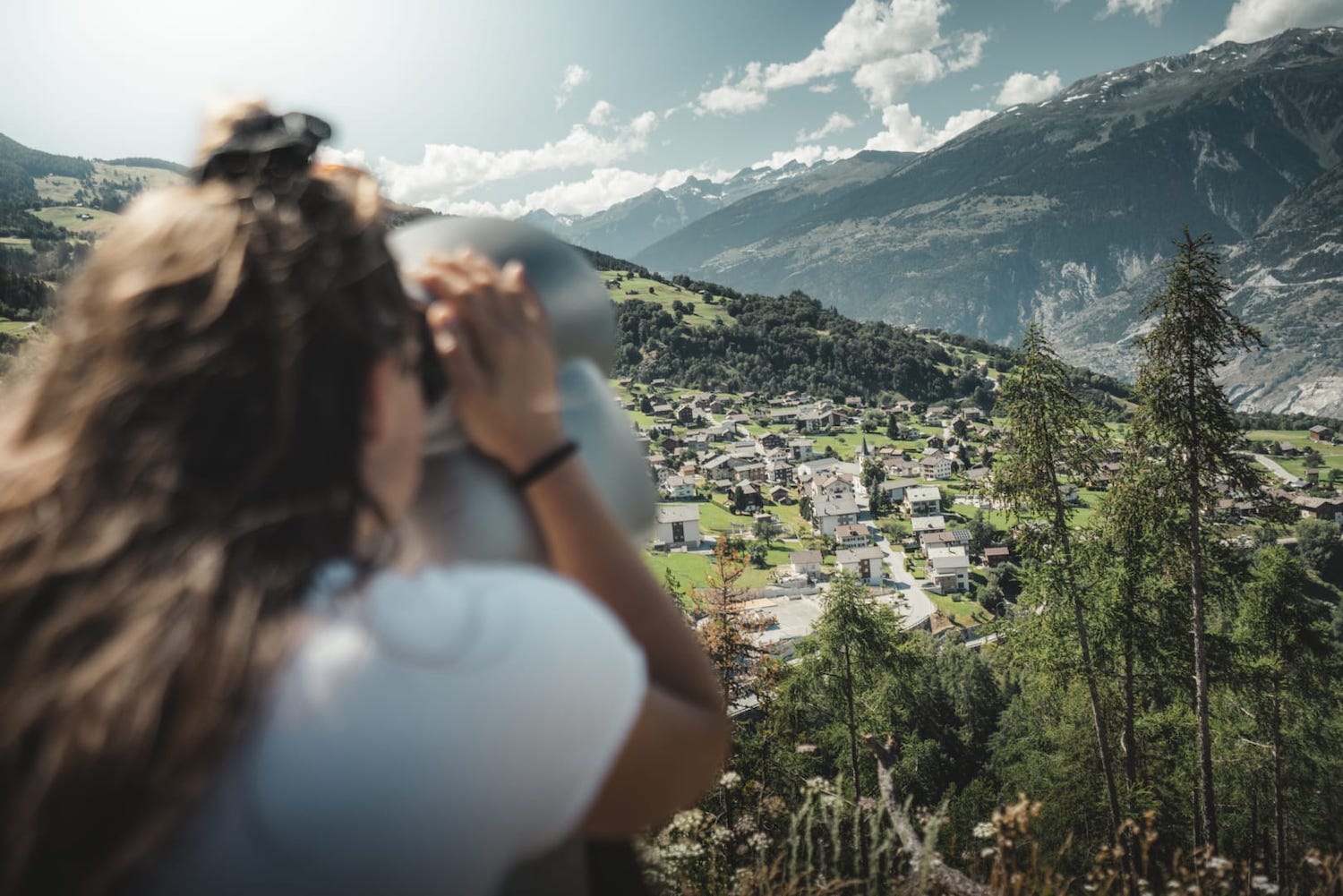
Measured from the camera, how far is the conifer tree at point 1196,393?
11.0m

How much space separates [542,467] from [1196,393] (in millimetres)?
13691

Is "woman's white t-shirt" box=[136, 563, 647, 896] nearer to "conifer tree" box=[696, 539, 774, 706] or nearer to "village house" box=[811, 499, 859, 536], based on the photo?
"conifer tree" box=[696, 539, 774, 706]

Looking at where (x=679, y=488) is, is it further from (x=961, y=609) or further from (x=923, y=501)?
(x=961, y=609)

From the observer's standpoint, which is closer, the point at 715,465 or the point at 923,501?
the point at 923,501

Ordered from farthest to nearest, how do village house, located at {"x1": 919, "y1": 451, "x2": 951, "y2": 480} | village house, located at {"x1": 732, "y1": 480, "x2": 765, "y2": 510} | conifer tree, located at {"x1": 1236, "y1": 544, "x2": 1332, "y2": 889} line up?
village house, located at {"x1": 919, "y1": 451, "x2": 951, "y2": 480} < village house, located at {"x1": 732, "y1": 480, "x2": 765, "y2": 510} < conifer tree, located at {"x1": 1236, "y1": 544, "x2": 1332, "y2": 889}

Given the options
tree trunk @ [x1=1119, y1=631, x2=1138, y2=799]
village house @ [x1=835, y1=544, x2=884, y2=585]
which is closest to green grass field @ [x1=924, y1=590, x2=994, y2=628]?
village house @ [x1=835, y1=544, x2=884, y2=585]

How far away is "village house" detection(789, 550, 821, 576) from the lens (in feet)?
185

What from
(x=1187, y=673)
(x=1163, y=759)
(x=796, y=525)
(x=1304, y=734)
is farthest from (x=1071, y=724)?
(x=796, y=525)

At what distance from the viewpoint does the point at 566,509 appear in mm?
1075

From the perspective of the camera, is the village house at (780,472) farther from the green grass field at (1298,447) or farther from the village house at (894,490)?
the green grass field at (1298,447)

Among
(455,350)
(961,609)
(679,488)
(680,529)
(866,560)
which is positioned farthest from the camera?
(679,488)

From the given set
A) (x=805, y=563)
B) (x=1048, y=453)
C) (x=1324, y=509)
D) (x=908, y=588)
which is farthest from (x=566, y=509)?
(x=1324, y=509)

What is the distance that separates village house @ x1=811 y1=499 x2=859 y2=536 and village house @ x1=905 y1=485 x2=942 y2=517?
7.37 m

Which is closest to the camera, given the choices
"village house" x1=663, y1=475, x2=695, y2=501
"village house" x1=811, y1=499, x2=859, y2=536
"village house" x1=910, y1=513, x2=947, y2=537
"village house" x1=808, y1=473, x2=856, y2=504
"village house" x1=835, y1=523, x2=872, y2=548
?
"village house" x1=835, y1=523, x2=872, y2=548
